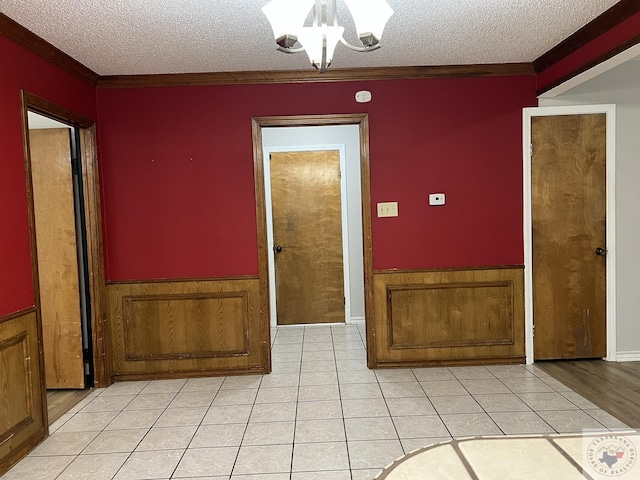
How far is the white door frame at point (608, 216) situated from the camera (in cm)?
375

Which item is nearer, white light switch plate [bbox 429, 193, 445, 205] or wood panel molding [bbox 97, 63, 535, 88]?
wood panel molding [bbox 97, 63, 535, 88]

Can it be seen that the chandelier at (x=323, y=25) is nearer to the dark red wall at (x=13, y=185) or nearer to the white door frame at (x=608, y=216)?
the dark red wall at (x=13, y=185)

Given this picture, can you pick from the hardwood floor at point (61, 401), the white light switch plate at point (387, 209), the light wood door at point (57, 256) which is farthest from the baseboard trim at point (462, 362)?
the light wood door at point (57, 256)

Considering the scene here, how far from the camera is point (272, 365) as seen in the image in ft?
13.4

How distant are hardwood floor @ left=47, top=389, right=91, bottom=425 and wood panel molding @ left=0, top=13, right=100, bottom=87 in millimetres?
2326

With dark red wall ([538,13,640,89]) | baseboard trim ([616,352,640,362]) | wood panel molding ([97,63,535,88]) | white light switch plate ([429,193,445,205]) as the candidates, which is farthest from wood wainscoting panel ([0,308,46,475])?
baseboard trim ([616,352,640,362])

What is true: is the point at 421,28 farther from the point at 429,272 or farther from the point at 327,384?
the point at 327,384

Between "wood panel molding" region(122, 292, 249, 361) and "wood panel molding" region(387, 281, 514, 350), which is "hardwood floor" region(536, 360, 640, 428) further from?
"wood panel molding" region(122, 292, 249, 361)

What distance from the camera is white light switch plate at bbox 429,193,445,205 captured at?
3826 mm

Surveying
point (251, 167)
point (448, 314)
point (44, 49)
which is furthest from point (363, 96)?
point (44, 49)

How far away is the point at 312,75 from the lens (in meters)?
3.74

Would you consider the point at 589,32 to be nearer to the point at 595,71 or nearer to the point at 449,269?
the point at 595,71

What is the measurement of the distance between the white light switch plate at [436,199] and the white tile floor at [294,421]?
135 cm
